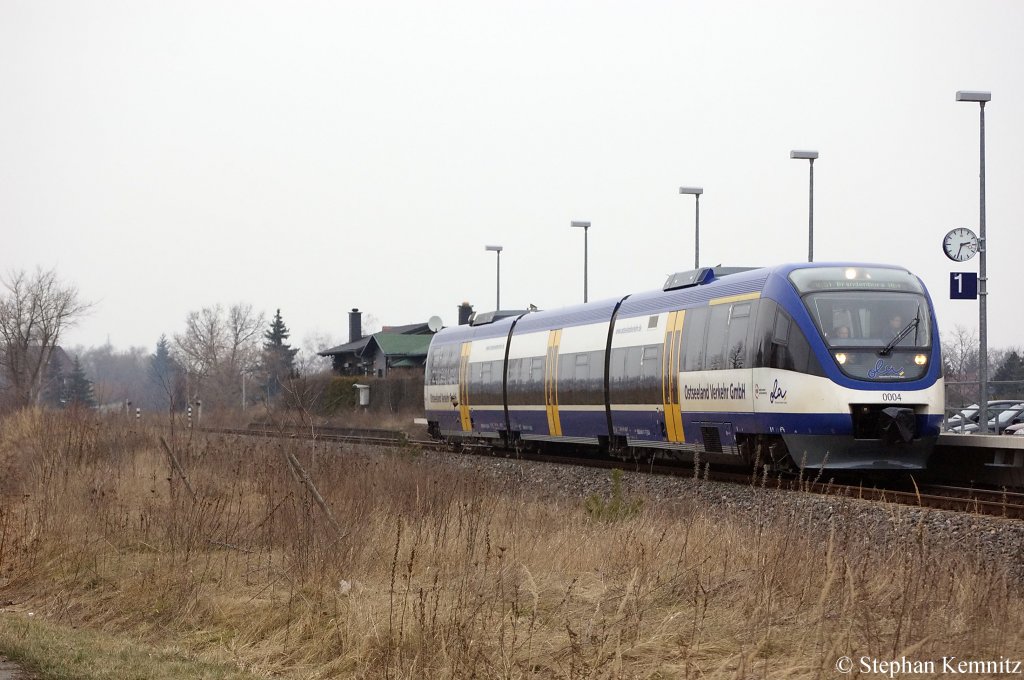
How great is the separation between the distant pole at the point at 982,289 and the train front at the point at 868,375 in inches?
230

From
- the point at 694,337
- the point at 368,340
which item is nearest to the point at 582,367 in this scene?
the point at 694,337

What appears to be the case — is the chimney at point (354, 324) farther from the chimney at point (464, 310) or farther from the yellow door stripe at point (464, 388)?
the yellow door stripe at point (464, 388)

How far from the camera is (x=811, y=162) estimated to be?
32781 millimetres

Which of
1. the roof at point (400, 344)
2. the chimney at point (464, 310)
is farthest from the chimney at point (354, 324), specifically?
the chimney at point (464, 310)

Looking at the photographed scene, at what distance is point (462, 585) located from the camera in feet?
31.1

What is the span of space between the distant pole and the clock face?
5.3 inches

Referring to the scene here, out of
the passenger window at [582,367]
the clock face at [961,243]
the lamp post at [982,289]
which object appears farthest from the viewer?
the passenger window at [582,367]

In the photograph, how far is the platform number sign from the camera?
980 inches

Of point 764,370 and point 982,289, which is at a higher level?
point 982,289

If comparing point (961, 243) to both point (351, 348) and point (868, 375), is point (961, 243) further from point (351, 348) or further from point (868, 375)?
point (351, 348)

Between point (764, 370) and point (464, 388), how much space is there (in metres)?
15.7

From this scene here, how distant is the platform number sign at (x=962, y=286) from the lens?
980 inches

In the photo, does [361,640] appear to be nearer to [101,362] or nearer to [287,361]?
[287,361]

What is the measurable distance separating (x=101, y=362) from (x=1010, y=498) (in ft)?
552
